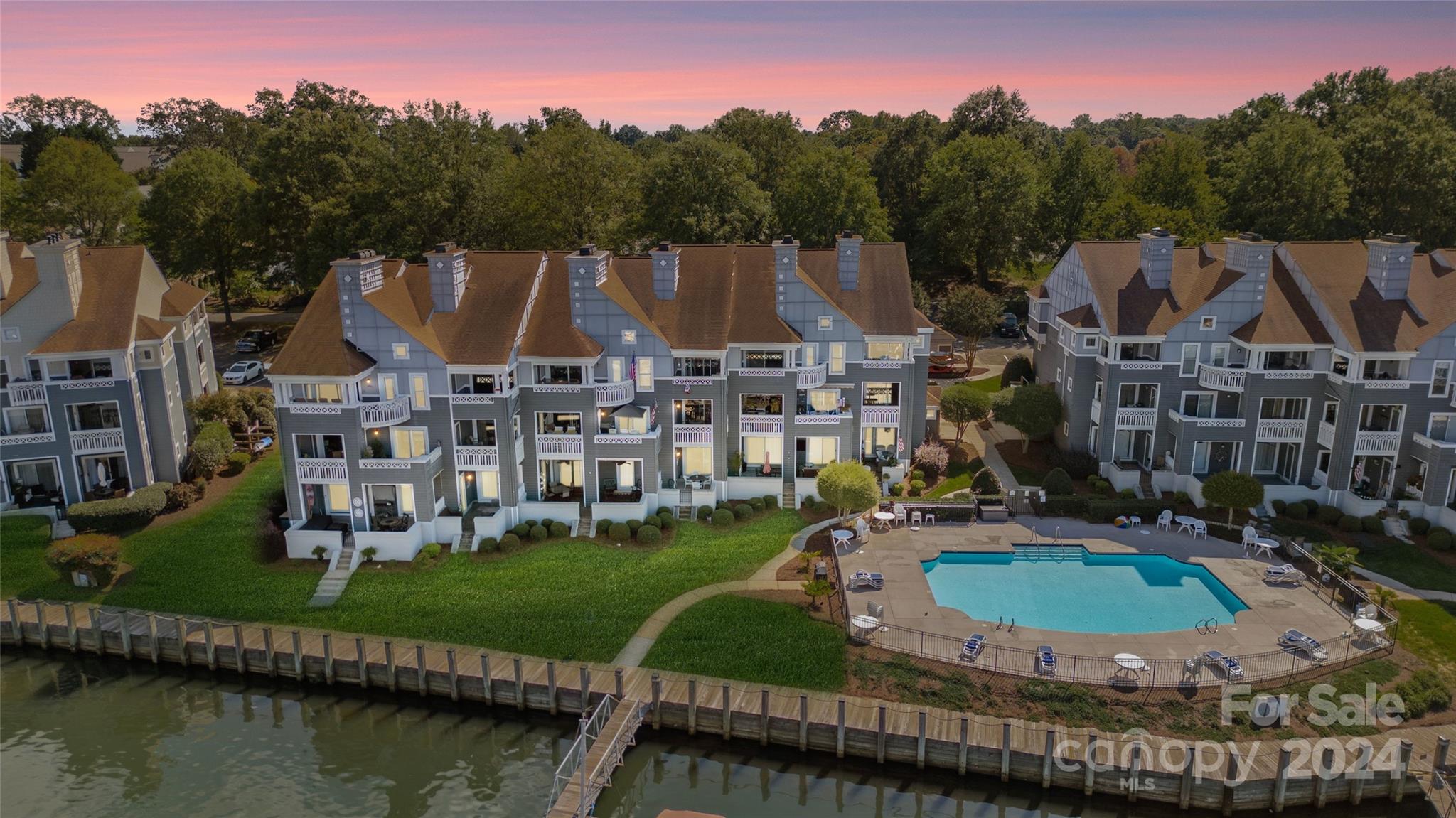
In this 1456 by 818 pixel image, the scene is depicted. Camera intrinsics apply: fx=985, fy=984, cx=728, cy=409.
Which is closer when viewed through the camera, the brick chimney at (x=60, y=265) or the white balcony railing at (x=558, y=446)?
the white balcony railing at (x=558, y=446)

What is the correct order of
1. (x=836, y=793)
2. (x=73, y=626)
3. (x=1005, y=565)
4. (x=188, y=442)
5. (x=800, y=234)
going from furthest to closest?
(x=800, y=234), (x=188, y=442), (x=1005, y=565), (x=73, y=626), (x=836, y=793)

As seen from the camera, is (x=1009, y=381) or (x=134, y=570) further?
(x=1009, y=381)

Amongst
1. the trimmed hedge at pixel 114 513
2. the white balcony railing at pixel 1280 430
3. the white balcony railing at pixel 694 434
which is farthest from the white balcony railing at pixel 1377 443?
the trimmed hedge at pixel 114 513

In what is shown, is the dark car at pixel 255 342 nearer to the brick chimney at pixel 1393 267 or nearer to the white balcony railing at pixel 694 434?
the white balcony railing at pixel 694 434

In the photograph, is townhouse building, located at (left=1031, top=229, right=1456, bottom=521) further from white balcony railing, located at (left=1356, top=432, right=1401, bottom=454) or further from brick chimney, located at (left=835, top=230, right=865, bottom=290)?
brick chimney, located at (left=835, top=230, right=865, bottom=290)

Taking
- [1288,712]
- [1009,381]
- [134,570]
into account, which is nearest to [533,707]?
[134,570]

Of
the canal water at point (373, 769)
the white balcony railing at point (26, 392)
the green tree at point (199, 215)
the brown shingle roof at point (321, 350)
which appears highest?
the green tree at point (199, 215)

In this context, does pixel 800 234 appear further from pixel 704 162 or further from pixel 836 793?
pixel 836 793
